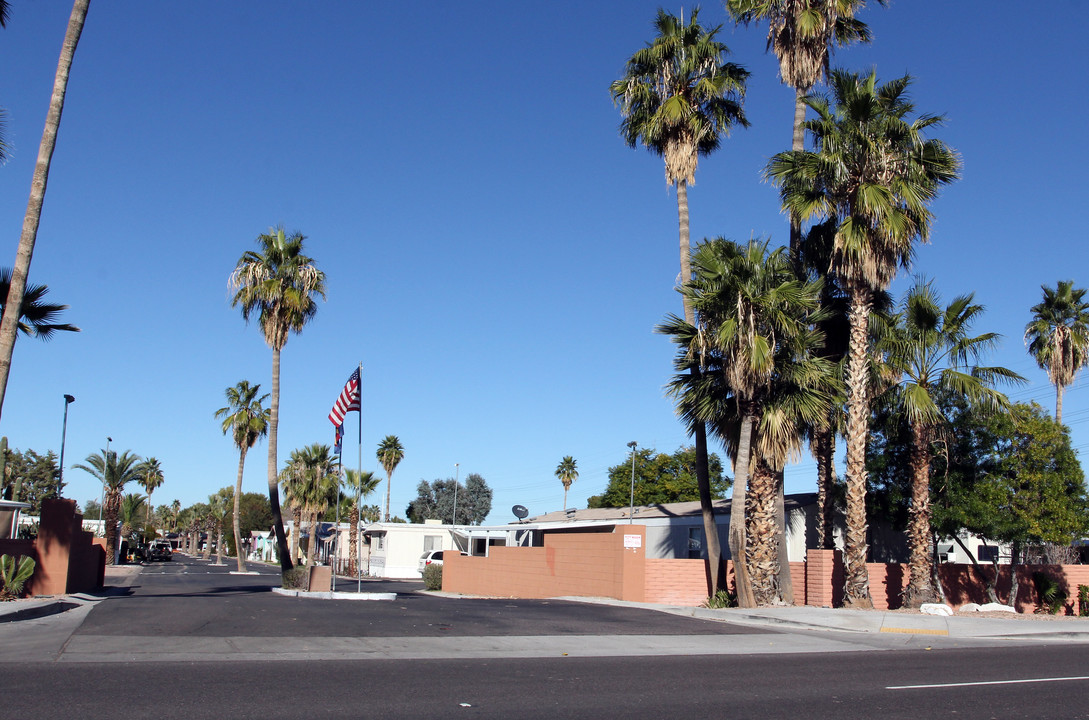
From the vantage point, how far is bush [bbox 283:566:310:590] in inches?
1105

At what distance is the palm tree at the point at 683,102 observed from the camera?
24609 millimetres

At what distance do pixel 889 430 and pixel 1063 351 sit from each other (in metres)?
21.0

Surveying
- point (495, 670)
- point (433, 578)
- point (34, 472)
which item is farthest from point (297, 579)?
point (34, 472)

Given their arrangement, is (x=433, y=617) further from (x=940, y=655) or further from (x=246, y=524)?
(x=246, y=524)

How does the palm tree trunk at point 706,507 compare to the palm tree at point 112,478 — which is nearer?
the palm tree trunk at point 706,507

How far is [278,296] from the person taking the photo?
3058 centimetres

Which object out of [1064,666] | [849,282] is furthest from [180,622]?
[849,282]

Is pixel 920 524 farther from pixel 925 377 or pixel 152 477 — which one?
pixel 152 477

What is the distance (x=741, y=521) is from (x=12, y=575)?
651 inches

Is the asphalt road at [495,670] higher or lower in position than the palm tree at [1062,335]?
lower

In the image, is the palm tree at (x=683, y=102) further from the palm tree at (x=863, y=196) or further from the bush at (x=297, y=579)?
the bush at (x=297, y=579)

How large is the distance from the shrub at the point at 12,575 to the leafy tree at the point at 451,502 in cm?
8572

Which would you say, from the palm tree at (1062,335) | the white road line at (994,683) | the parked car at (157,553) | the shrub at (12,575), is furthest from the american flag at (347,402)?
the parked car at (157,553)

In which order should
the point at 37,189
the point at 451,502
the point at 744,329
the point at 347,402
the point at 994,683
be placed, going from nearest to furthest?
1. the point at 994,683
2. the point at 37,189
3. the point at 744,329
4. the point at 347,402
5. the point at 451,502
